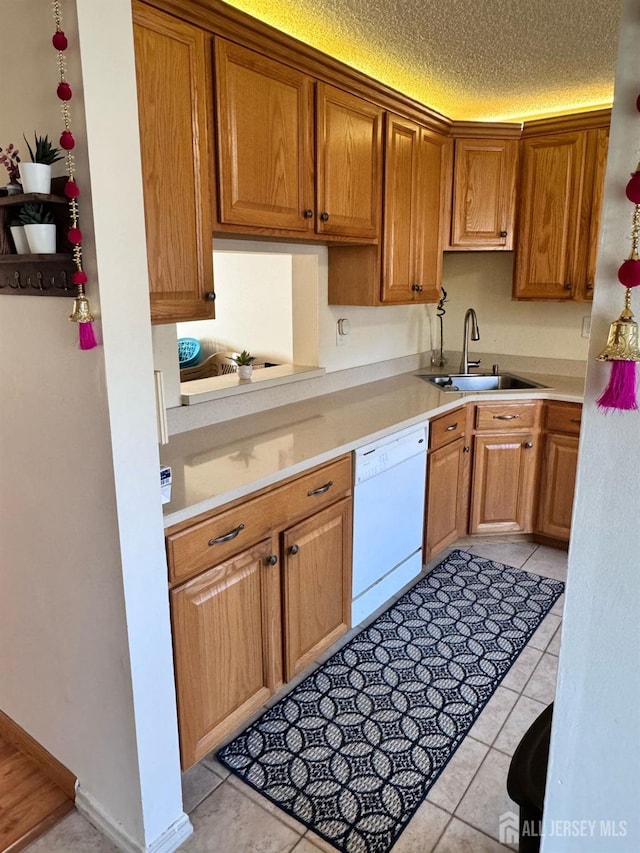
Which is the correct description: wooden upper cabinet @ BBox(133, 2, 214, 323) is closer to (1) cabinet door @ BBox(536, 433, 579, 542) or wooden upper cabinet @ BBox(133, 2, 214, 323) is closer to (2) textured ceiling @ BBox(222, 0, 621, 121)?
(2) textured ceiling @ BBox(222, 0, 621, 121)

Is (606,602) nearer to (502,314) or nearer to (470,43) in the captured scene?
(470,43)

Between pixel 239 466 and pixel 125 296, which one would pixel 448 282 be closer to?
Answer: pixel 239 466

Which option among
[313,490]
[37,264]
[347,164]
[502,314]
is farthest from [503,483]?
[37,264]

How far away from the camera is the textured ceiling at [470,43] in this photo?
2.02 meters

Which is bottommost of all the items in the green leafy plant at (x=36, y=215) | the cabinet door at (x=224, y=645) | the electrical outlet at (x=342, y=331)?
the cabinet door at (x=224, y=645)

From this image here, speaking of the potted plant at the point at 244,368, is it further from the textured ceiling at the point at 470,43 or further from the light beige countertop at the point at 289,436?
the textured ceiling at the point at 470,43

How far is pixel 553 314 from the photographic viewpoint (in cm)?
362

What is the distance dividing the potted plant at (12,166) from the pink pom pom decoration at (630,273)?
1.23 meters

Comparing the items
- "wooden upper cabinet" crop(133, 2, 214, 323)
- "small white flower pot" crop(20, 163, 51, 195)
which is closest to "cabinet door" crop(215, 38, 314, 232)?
"wooden upper cabinet" crop(133, 2, 214, 323)

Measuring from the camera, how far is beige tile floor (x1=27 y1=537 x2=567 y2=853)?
1609mm

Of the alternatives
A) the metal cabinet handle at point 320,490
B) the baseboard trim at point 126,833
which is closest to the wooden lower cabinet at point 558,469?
the metal cabinet handle at point 320,490

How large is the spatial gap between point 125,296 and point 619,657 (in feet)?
3.73

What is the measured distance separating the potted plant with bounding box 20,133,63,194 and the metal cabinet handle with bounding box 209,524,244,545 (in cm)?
97

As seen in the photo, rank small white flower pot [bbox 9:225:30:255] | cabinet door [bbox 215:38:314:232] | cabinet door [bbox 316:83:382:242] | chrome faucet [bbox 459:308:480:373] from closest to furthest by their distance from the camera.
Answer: small white flower pot [bbox 9:225:30:255]
cabinet door [bbox 215:38:314:232]
cabinet door [bbox 316:83:382:242]
chrome faucet [bbox 459:308:480:373]
